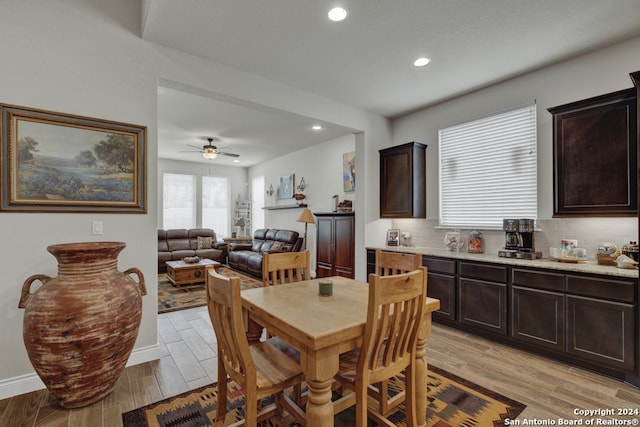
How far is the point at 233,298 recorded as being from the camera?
4.49 ft

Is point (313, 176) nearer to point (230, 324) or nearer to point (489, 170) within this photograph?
point (489, 170)

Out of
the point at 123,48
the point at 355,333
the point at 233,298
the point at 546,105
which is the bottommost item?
the point at 355,333

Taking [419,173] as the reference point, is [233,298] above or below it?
below

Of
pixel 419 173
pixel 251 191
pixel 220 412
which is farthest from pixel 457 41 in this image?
pixel 251 191

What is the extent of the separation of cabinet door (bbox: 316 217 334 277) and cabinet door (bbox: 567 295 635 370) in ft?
10.8

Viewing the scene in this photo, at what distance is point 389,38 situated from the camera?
2.71 m

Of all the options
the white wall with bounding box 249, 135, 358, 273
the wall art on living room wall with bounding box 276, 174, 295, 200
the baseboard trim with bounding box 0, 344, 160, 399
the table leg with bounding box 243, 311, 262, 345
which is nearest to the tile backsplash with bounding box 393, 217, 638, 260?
the white wall with bounding box 249, 135, 358, 273

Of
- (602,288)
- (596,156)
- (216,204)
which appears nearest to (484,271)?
(602,288)

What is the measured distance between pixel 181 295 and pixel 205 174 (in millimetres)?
4632

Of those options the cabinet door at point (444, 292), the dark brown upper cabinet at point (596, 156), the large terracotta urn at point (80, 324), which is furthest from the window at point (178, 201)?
the dark brown upper cabinet at point (596, 156)

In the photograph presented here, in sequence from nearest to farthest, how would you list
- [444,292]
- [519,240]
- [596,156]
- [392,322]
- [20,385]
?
[392,322]
[20,385]
[596,156]
[519,240]
[444,292]

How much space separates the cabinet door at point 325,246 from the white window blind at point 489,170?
191cm

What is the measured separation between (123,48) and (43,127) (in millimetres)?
932

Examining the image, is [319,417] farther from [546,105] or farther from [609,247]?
[546,105]
